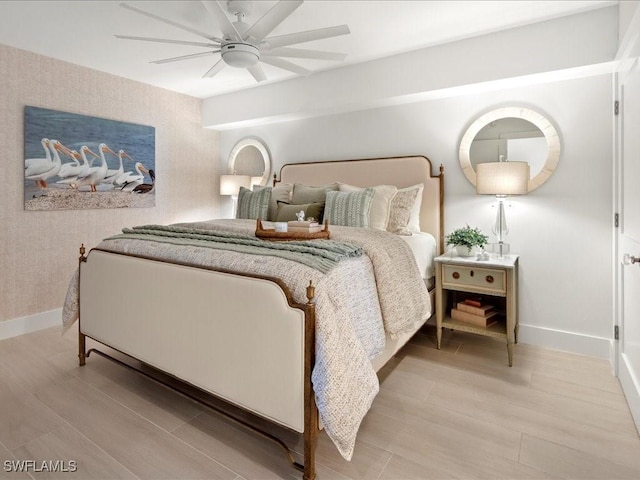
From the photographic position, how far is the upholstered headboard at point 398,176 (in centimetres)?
329

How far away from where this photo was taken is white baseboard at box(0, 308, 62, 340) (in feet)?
10.2

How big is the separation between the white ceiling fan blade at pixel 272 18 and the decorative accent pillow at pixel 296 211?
1294 mm

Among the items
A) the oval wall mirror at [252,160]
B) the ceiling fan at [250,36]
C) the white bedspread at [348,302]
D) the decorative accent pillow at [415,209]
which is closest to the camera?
the white bedspread at [348,302]

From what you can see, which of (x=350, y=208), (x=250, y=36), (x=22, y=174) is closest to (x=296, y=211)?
(x=350, y=208)

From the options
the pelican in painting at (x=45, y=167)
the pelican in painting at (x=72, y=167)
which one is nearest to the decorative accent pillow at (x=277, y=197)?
the pelican in painting at (x=72, y=167)

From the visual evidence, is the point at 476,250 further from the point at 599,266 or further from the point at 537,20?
the point at 537,20

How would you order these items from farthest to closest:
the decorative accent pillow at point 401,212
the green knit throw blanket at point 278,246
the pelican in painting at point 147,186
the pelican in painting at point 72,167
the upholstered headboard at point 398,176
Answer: the pelican in painting at point 147,186, the pelican in painting at point 72,167, the upholstered headboard at point 398,176, the decorative accent pillow at point 401,212, the green knit throw blanket at point 278,246

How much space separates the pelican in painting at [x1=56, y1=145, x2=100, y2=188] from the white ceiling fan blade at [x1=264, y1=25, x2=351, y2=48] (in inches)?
93.7

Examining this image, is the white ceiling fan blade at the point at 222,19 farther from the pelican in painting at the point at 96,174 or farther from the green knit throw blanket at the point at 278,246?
the pelican in painting at the point at 96,174

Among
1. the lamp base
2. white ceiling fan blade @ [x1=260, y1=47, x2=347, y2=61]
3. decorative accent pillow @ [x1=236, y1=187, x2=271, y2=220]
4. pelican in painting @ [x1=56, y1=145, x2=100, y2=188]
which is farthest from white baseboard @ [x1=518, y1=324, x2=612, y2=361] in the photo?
pelican in painting @ [x1=56, y1=145, x2=100, y2=188]

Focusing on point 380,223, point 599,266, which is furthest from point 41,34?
point 599,266

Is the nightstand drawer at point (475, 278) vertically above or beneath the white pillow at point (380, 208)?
beneath

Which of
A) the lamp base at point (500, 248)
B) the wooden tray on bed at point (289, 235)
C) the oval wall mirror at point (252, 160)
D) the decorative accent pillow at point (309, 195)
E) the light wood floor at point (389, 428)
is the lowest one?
the light wood floor at point (389, 428)

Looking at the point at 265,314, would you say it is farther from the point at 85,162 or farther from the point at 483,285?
the point at 85,162
